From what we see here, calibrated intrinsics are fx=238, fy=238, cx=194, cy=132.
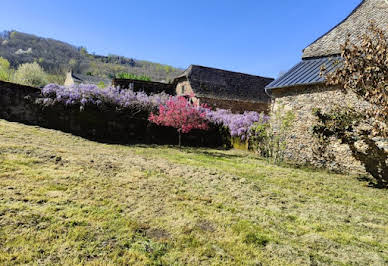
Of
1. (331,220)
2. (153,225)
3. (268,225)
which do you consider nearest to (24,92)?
(153,225)

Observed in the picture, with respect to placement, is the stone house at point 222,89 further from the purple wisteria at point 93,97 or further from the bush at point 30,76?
the bush at point 30,76

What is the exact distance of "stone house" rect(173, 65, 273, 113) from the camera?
23359 mm

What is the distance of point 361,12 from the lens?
9.80m

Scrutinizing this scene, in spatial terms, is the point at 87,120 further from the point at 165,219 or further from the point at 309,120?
the point at 309,120

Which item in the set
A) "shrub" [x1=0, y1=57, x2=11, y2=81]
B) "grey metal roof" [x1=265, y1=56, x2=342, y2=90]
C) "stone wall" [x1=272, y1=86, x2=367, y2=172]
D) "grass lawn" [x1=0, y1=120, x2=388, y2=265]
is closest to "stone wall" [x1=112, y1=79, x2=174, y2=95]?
"shrub" [x1=0, y1=57, x2=11, y2=81]

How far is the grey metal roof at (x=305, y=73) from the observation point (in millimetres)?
8859

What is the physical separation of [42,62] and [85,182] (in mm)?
90686

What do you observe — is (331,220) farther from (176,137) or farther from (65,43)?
(65,43)

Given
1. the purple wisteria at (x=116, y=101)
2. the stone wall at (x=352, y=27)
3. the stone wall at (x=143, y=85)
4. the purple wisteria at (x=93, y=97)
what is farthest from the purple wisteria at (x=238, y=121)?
the stone wall at (x=143, y=85)

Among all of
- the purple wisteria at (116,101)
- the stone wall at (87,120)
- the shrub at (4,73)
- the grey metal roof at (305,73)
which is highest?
the shrub at (4,73)

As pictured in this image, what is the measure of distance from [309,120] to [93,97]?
9294 millimetres

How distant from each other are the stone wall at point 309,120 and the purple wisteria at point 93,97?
21.0 feet

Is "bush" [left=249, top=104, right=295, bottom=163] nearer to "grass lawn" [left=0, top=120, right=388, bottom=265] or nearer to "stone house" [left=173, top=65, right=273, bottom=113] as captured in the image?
"grass lawn" [left=0, top=120, right=388, bottom=265]

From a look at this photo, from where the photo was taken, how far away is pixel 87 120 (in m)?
10.8
